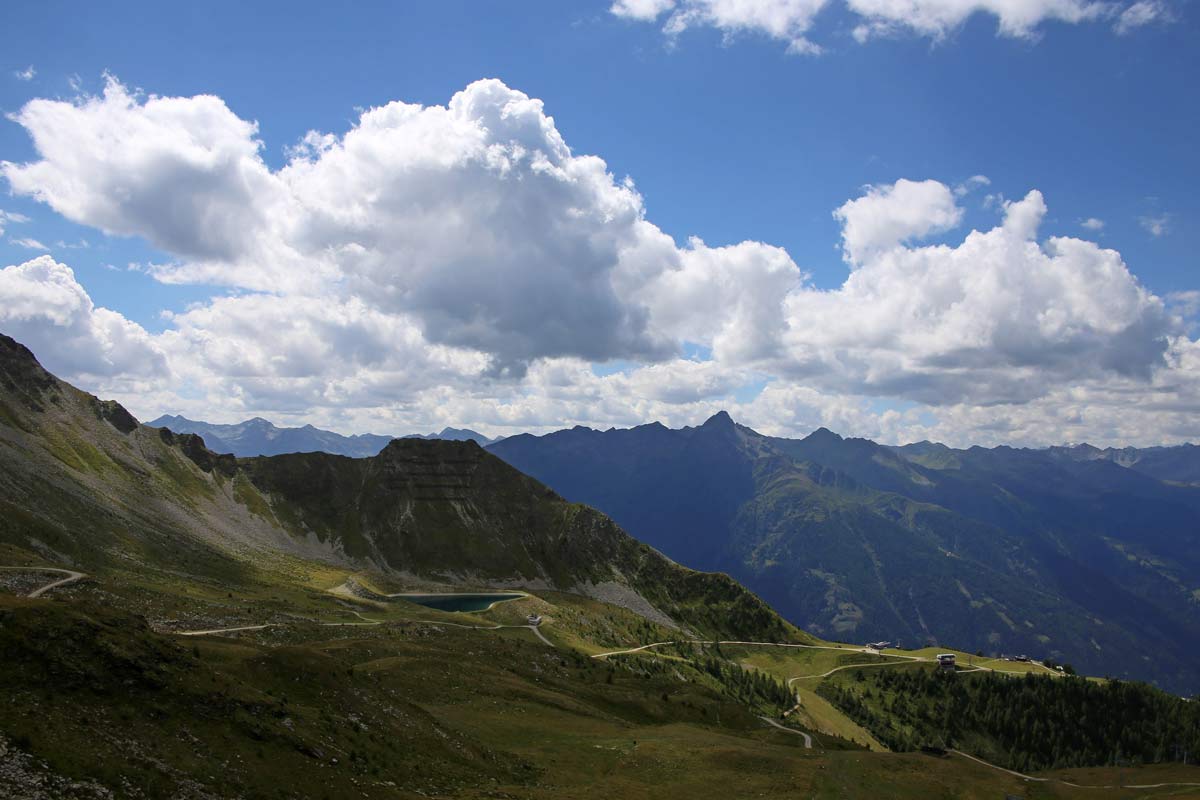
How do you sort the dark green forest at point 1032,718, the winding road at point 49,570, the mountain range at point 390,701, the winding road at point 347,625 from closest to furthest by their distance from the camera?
the mountain range at point 390,701, the winding road at point 347,625, the winding road at point 49,570, the dark green forest at point 1032,718

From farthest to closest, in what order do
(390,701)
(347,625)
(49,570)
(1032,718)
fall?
(1032,718), (347,625), (49,570), (390,701)

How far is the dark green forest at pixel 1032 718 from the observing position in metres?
160

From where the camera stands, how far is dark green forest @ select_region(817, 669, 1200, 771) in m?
160

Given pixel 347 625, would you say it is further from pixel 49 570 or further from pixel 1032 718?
pixel 1032 718

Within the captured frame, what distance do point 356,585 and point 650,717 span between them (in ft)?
426

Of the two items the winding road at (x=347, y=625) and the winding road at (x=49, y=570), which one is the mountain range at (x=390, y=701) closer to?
the winding road at (x=49, y=570)

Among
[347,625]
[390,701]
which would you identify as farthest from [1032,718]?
[390,701]

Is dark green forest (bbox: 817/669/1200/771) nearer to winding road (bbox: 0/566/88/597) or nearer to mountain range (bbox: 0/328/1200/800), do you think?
mountain range (bbox: 0/328/1200/800)

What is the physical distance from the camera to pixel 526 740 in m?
67.9

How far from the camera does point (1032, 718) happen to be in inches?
6683

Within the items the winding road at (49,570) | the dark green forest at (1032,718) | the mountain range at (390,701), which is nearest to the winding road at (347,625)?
the mountain range at (390,701)

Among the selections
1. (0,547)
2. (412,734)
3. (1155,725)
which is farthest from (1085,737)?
(0,547)

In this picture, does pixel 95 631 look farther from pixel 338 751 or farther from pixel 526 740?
pixel 526 740

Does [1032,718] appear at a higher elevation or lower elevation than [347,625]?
lower
